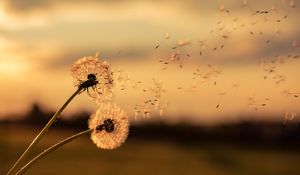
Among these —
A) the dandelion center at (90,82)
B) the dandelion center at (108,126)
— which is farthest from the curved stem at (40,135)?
the dandelion center at (108,126)

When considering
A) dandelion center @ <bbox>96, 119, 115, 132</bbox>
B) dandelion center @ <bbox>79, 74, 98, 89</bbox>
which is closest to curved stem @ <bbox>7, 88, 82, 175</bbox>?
dandelion center @ <bbox>79, 74, 98, 89</bbox>

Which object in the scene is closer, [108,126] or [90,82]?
[90,82]

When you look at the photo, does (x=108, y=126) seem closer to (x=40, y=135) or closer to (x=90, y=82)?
(x=90, y=82)

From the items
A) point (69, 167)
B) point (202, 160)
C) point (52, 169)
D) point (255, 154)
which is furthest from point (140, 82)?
point (255, 154)

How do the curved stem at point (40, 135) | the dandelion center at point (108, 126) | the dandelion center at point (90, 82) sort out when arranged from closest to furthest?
the curved stem at point (40, 135), the dandelion center at point (90, 82), the dandelion center at point (108, 126)

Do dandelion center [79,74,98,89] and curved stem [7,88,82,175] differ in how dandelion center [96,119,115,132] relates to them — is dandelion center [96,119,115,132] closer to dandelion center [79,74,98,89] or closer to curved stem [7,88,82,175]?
dandelion center [79,74,98,89]

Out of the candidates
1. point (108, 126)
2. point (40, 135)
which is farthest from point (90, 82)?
point (40, 135)

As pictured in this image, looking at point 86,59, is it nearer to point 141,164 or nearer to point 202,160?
point 141,164

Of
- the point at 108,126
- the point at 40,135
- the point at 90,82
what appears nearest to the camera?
the point at 40,135

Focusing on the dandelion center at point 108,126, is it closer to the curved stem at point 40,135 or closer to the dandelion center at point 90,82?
the dandelion center at point 90,82
